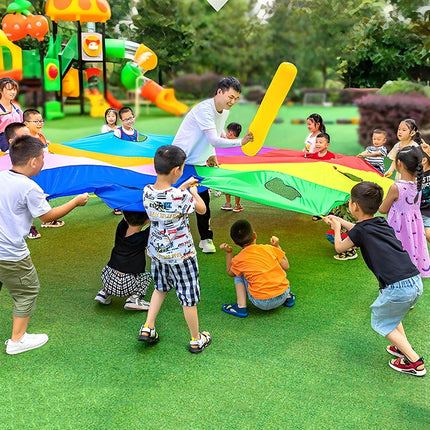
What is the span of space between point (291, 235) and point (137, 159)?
1.76 metres

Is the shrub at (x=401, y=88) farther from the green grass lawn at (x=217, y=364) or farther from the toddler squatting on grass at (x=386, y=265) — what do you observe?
the toddler squatting on grass at (x=386, y=265)

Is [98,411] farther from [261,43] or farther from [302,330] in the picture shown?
[261,43]

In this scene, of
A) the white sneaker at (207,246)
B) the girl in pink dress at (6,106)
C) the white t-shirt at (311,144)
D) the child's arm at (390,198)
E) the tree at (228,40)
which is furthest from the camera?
the tree at (228,40)

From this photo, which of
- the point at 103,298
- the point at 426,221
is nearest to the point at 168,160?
the point at 103,298

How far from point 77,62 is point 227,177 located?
37.1ft

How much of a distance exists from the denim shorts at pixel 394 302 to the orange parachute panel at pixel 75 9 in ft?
39.4

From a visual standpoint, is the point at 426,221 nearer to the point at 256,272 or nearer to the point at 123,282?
the point at 256,272

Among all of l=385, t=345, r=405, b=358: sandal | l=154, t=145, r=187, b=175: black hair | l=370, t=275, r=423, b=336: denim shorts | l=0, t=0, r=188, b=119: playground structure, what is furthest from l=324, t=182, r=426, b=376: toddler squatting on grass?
l=0, t=0, r=188, b=119: playground structure

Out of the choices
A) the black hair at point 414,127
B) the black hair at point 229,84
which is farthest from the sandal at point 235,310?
the black hair at point 414,127

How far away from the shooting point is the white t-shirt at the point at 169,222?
2645mm

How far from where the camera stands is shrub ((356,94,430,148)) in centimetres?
966

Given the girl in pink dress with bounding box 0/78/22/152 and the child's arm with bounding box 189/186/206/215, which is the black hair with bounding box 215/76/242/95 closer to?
the child's arm with bounding box 189/186/206/215

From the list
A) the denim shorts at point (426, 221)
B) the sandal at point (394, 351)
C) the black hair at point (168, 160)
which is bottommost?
the sandal at point (394, 351)

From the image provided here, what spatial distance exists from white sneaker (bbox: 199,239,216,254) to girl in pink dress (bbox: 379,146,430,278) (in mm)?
1642
